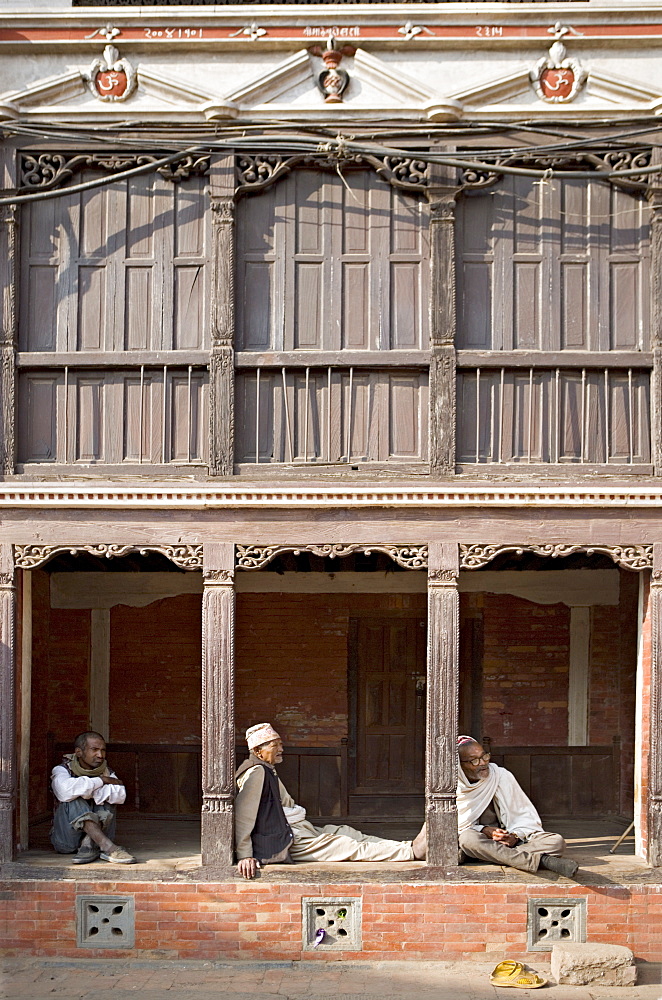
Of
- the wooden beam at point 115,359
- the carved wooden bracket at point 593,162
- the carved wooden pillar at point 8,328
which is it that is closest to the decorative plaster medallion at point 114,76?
the carved wooden pillar at point 8,328

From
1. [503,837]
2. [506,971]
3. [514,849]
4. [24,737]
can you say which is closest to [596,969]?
[506,971]

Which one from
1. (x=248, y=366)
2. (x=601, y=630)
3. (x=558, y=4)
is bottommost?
(x=601, y=630)

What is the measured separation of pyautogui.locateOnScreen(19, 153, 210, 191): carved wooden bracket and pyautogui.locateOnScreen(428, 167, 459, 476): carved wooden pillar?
2027 millimetres

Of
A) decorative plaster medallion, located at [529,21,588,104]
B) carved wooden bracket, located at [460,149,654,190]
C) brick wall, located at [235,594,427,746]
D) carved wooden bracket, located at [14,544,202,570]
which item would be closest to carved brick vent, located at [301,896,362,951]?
carved wooden bracket, located at [14,544,202,570]

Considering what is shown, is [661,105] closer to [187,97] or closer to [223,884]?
[187,97]

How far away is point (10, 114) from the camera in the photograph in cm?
959

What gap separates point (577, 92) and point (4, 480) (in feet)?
19.3

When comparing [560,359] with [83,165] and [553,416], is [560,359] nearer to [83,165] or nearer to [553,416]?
[553,416]

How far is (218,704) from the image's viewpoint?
9.45 metres

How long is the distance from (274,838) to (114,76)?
21.7 feet

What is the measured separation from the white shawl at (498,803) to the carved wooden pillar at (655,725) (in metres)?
0.95

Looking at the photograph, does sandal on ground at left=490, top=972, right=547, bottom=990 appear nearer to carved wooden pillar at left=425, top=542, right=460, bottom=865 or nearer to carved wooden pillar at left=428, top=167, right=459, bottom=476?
carved wooden pillar at left=425, top=542, right=460, bottom=865

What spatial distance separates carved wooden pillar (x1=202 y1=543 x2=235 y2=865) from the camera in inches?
368

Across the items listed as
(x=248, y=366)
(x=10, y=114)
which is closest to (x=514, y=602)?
(x=248, y=366)
